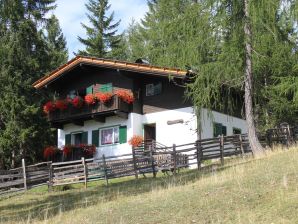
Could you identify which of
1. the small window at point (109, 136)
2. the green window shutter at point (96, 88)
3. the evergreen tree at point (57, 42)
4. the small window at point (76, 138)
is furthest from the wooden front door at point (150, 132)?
the evergreen tree at point (57, 42)

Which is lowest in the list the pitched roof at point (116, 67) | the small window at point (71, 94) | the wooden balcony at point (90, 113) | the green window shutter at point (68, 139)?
the green window shutter at point (68, 139)

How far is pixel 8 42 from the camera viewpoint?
32.3m

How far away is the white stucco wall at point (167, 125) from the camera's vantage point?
26859 mm

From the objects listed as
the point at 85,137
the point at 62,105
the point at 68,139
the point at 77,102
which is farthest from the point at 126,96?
the point at 68,139

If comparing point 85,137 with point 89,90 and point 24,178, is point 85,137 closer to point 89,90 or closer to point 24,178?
point 89,90

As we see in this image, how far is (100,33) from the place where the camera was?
166 ft

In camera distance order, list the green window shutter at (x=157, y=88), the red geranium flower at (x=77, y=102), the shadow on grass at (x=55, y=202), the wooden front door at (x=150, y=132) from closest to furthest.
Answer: the shadow on grass at (x=55, y=202)
the green window shutter at (x=157, y=88)
the wooden front door at (x=150, y=132)
the red geranium flower at (x=77, y=102)

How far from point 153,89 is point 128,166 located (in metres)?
8.53

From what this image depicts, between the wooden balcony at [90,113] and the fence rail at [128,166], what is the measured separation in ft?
19.9

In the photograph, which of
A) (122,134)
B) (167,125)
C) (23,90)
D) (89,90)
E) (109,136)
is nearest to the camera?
(167,125)

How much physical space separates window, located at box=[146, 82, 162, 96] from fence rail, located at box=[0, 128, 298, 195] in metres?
6.69

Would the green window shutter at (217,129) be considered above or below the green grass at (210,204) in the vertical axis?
above

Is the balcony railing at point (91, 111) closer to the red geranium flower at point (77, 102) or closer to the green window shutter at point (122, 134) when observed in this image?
the red geranium flower at point (77, 102)

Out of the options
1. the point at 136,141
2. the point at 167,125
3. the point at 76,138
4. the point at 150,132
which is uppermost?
the point at 167,125
